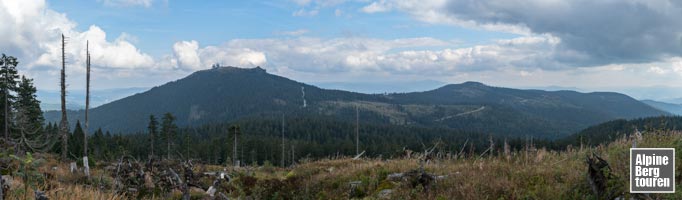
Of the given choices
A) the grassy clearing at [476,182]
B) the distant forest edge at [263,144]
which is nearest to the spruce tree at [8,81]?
the distant forest edge at [263,144]

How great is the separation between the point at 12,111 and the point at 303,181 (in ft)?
152

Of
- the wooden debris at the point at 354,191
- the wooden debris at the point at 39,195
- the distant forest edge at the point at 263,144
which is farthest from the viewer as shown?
the distant forest edge at the point at 263,144

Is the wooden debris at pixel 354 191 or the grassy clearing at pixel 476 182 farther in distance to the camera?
the wooden debris at pixel 354 191

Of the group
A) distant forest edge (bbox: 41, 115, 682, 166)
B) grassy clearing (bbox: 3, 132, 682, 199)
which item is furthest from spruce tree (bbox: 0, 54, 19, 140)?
grassy clearing (bbox: 3, 132, 682, 199)

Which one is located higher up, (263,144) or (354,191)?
(354,191)

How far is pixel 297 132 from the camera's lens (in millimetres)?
178375

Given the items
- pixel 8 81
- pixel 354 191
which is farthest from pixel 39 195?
pixel 8 81

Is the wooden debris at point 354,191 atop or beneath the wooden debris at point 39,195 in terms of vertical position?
beneath

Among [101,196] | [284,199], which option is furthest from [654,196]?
[284,199]

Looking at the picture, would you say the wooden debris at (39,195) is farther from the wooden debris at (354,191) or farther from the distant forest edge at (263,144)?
the distant forest edge at (263,144)

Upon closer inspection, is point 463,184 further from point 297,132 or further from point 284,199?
point 297,132

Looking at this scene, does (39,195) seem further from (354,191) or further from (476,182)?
(354,191)

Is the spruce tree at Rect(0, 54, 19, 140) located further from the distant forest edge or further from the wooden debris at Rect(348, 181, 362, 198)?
the wooden debris at Rect(348, 181, 362, 198)

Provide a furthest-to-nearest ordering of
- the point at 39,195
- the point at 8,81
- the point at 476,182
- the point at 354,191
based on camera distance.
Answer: the point at 8,81 < the point at 354,191 < the point at 476,182 < the point at 39,195
